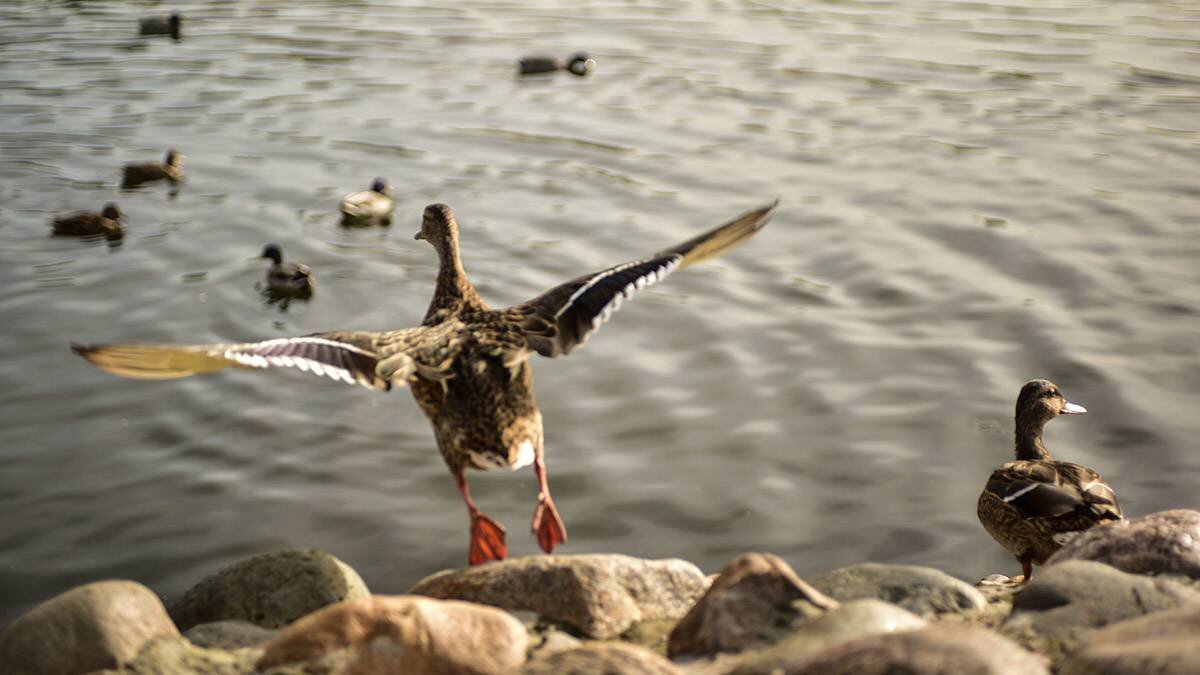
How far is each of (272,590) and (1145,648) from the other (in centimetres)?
348

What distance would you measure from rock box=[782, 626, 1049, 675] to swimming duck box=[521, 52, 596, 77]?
15237mm

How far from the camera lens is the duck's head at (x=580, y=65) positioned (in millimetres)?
18547

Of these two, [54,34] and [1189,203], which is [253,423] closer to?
[1189,203]

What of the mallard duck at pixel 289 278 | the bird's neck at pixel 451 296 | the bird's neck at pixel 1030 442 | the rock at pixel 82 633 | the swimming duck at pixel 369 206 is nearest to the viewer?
the rock at pixel 82 633

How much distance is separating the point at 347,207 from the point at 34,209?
3.12 m

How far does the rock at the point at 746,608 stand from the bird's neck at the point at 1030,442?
116 inches

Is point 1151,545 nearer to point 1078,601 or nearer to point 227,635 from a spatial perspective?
point 1078,601

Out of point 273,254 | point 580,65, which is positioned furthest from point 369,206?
point 580,65

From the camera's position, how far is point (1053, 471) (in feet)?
21.4

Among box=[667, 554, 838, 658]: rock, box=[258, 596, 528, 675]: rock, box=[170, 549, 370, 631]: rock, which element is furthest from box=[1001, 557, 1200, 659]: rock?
box=[170, 549, 370, 631]: rock

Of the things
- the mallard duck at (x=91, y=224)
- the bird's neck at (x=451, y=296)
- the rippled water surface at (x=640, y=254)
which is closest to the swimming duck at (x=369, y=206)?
the rippled water surface at (x=640, y=254)

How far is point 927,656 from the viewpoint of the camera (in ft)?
12.5

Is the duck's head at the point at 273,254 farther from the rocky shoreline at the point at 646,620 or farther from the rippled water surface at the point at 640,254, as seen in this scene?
the rocky shoreline at the point at 646,620

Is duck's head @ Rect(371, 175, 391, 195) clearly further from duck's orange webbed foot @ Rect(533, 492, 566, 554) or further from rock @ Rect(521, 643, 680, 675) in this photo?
rock @ Rect(521, 643, 680, 675)
